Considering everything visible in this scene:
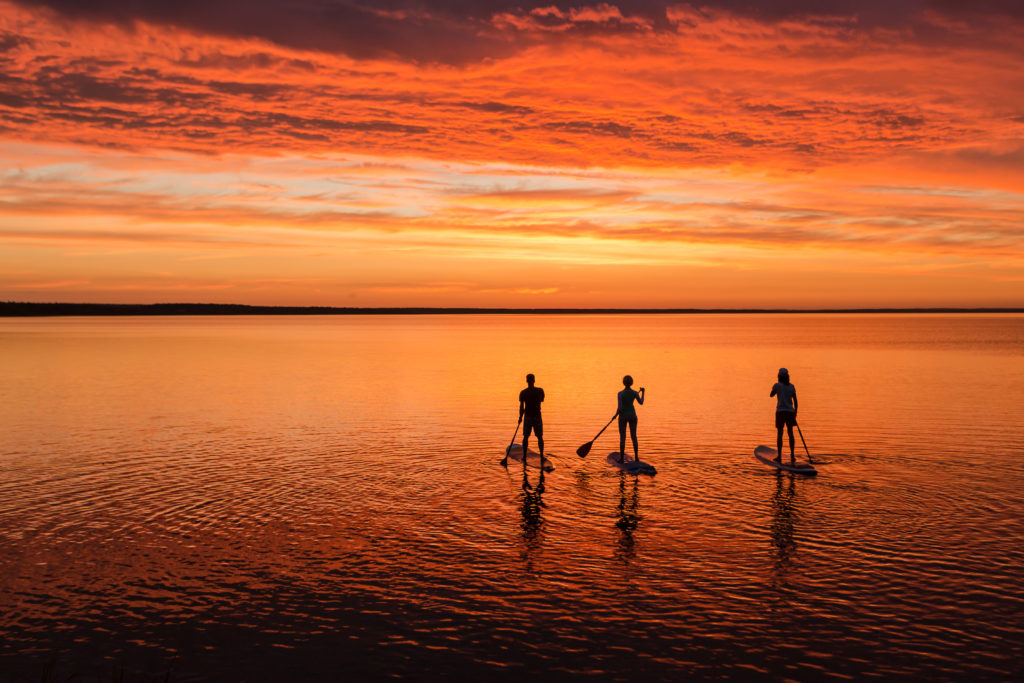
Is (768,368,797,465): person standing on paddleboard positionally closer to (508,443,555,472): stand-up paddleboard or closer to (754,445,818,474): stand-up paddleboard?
(754,445,818,474): stand-up paddleboard

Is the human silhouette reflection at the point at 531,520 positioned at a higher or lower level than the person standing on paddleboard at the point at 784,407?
lower

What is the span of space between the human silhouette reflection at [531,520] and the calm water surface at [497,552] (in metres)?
0.09

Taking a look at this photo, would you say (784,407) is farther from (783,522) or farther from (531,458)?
(531,458)

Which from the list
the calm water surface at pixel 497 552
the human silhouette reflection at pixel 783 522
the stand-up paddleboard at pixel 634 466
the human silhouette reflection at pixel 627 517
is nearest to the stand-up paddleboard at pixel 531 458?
the calm water surface at pixel 497 552

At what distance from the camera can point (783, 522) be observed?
17766 millimetres

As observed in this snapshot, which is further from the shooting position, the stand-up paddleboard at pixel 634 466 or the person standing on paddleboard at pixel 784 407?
the person standing on paddleboard at pixel 784 407

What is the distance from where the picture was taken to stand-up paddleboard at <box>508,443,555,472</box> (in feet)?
80.2

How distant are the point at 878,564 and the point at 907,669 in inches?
174

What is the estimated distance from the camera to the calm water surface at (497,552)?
11.2 m

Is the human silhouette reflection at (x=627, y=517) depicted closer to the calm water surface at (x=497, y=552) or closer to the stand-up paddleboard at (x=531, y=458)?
the calm water surface at (x=497, y=552)

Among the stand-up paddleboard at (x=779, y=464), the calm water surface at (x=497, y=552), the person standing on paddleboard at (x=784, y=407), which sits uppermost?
the person standing on paddleboard at (x=784, y=407)

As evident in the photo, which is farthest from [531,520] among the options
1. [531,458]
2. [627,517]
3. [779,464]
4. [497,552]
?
[779,464]

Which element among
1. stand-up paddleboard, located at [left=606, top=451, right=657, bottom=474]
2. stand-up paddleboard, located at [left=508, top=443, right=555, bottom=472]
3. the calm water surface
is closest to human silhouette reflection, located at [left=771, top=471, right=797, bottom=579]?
the calm water surface

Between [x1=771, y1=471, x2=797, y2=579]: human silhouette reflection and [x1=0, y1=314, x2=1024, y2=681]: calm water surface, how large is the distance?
9cm
